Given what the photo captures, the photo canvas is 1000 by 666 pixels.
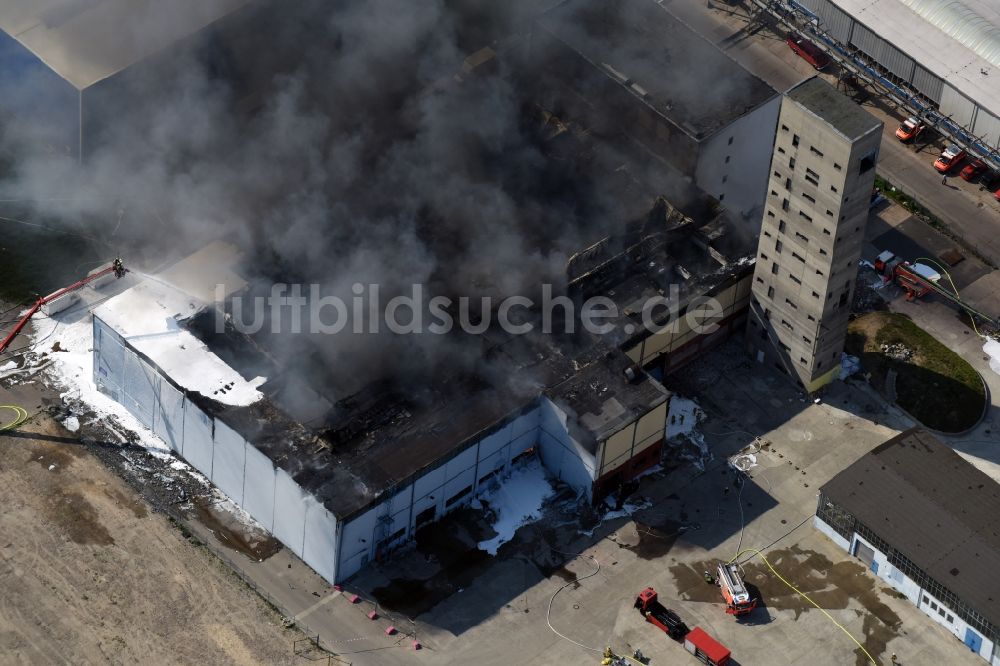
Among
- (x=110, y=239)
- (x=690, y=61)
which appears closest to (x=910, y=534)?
(x=690, y=61)

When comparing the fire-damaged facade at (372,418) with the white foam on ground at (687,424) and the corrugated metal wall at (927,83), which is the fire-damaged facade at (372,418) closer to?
the white foam on ground at (687,424)

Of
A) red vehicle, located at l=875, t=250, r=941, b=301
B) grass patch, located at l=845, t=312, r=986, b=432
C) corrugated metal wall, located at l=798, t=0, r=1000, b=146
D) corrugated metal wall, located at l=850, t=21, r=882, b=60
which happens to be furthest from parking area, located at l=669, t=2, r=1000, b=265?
grass patch, located at l=845, t=312, r=986, b=432

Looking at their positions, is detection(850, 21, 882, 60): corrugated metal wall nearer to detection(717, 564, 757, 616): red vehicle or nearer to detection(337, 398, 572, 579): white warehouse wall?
detection(337, 398, 572, 579): white warehouse wall

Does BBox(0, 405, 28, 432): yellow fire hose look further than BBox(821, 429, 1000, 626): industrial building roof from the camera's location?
Yes

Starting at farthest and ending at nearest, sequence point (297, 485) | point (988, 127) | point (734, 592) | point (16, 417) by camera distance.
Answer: point (988, 127) → point (16, 417) → point (734, 592) → point (297, 485)

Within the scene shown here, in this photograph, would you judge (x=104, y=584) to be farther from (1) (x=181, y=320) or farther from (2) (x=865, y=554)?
(2) (x=865, y=554)

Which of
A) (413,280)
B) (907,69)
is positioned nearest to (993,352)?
(907,69)

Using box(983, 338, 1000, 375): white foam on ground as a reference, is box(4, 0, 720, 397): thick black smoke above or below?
above
